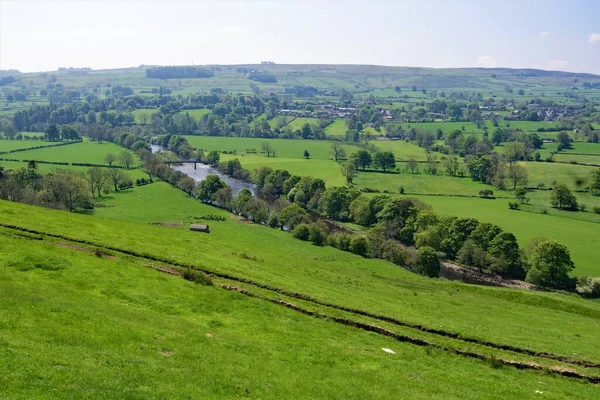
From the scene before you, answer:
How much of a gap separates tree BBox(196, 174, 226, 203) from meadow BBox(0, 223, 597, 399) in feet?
316

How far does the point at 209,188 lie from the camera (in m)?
138

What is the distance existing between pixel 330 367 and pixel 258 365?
15.0 feet

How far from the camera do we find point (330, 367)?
94.7 feet

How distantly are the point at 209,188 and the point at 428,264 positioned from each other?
71513 mm

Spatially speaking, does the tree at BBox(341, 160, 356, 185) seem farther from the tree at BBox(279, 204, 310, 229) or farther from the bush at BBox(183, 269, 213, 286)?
the bush at BBox(183, 269, 213, 286)

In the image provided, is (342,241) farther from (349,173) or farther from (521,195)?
(349,173)

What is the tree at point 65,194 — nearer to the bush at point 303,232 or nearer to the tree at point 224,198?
the tree at point 224,198

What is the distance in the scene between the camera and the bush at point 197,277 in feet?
134

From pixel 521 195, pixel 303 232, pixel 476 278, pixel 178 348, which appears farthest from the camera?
pixel 521 195

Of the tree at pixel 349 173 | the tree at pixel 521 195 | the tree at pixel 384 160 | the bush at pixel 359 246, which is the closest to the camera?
the bush at pixel 359 246

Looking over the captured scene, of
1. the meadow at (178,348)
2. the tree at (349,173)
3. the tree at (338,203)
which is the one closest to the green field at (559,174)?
the tree at (349,173)

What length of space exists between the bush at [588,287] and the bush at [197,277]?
227ft

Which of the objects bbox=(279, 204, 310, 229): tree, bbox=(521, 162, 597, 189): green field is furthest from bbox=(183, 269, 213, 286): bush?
bbox=(521, 162, 597, 189): green field

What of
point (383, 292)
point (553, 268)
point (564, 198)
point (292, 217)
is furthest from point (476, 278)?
point (564, 198)
